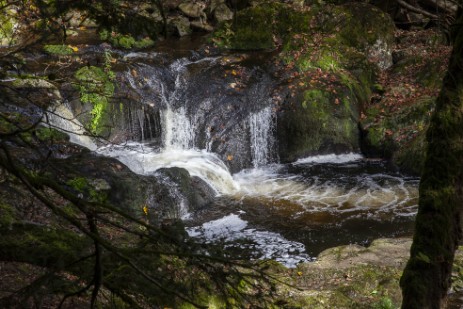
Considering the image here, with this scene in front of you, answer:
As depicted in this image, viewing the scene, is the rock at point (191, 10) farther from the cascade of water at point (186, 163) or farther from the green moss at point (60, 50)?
the cascade of water at point (186, 163)

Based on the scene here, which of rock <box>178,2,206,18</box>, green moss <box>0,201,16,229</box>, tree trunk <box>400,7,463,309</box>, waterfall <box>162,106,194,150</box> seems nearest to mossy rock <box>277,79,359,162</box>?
waterfall <box>162,106,194,150</box>

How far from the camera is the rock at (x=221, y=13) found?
17.8 m

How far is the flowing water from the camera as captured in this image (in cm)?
847

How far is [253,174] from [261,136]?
3.89 feet

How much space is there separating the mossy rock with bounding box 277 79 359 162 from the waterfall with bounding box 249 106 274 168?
0.29 meters

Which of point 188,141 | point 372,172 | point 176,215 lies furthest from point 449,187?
point 188,141

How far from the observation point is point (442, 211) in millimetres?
3424

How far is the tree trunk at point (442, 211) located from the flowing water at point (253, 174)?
410 cm

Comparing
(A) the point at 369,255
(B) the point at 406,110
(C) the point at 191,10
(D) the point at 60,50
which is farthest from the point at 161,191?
(C) the point at 191,10

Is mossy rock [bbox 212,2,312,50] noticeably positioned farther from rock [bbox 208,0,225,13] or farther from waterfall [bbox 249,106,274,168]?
rock [bbox 208,0,225,13]

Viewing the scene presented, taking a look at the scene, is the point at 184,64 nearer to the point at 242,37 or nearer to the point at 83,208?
the point at 242,37

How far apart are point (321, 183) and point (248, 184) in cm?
164

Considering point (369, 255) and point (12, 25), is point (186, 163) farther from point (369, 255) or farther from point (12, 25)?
point (12, 25)

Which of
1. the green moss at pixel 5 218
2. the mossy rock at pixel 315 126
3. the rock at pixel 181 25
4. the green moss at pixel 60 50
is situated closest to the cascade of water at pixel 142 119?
the green moss at pixel 60 50
